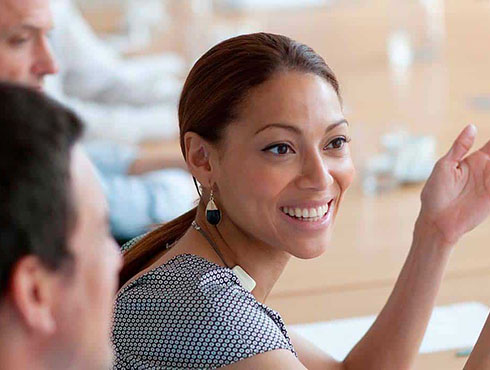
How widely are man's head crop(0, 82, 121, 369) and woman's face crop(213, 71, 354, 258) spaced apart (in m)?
0.57

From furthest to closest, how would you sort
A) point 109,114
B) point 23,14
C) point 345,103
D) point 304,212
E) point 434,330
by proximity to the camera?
1. point 345,103
2. point 109,114
3. point 434,330
4. point 23,14
5. point 304,212

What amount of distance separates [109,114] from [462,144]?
6.54 ft

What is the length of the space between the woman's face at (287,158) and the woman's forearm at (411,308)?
233 mm

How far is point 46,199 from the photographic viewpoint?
72 cm

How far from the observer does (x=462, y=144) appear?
60.8 inches

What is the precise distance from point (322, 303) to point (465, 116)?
208 cm

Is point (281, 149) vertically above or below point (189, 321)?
above

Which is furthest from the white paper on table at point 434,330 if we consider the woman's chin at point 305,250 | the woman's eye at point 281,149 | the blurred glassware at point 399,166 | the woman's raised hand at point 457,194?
the blurred glassware at point 399,166

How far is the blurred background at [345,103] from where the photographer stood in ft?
6.91

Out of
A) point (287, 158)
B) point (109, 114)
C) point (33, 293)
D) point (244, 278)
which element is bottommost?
point (33, 293)

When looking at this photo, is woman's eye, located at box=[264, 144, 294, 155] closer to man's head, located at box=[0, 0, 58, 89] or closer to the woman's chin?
the woman's chin

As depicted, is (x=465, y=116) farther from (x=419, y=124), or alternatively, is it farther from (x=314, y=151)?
(x=314, y=151)

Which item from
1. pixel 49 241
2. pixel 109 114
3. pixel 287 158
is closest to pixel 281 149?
pixel 287 158

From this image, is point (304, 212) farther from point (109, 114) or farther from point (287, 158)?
point (109, 114)
